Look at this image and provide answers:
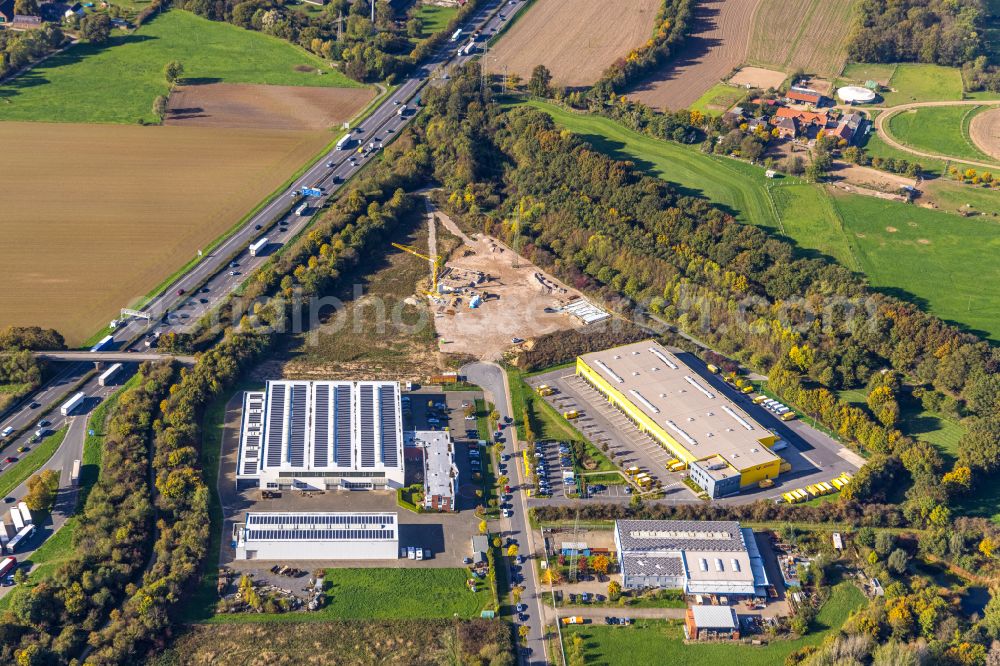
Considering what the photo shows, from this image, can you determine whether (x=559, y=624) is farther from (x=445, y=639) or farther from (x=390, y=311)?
(x=390, y=311)

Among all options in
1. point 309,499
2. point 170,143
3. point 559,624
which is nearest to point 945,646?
point 559,624

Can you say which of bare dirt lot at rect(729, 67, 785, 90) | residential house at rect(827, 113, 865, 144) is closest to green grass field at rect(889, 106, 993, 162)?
residential house at rect(827, 113, 865, 144)

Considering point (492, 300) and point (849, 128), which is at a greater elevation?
point (849, 128)

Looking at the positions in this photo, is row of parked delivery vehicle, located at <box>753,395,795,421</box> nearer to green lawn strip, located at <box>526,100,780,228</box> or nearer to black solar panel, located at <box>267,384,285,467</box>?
green lawn strip, located at <box>526,100,780,228</box>

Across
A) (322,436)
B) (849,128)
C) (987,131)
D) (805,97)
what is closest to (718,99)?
(805,97)

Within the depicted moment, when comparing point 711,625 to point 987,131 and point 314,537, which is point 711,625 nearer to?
point 314,537

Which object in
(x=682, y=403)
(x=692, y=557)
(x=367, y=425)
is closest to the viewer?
(x=692, y=557)
